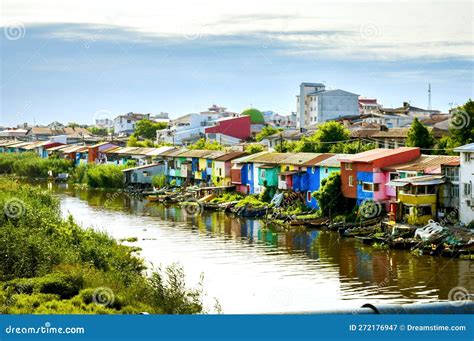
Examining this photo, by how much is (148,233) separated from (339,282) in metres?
4.78

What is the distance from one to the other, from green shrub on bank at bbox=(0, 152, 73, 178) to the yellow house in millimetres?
16561

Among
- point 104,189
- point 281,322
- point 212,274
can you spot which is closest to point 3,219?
point 212,274

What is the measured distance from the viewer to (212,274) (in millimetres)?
9234

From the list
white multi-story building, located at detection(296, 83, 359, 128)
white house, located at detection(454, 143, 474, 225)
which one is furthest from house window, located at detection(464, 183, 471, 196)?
white multi-story building, located at detection(296, 83, 359, 128)

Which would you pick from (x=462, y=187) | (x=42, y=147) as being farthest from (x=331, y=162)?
(x=42, y=147)

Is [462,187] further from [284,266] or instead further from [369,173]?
[284,266]

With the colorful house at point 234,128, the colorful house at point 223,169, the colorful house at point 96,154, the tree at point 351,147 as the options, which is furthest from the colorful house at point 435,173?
the colorful house at point 96,154

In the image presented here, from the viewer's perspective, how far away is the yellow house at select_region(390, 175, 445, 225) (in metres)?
11.8

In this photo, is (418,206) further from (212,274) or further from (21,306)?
(21,306)

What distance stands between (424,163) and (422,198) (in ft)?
4.18

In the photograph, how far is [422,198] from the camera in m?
11.9

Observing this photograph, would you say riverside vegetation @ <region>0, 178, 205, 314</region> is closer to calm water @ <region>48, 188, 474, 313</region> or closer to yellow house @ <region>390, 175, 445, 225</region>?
calm water @ <region>48, 188, 474, 313</region>

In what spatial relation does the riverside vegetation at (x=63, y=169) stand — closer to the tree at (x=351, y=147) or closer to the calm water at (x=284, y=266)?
the tree at (x=351, y=147)

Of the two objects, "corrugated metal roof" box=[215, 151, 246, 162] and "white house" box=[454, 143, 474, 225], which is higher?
"corrugated metal roof" box=[215, 151, 246, 162]
